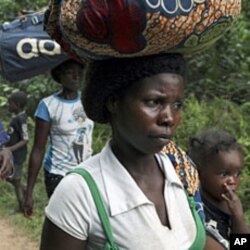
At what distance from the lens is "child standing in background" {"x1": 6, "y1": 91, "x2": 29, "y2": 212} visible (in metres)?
6.00

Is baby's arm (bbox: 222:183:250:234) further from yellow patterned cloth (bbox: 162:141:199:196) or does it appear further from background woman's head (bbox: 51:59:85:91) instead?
background woman's head (bbox: 51:59:85:91)

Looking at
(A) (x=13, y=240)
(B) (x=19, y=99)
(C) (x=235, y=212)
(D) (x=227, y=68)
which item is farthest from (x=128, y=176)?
(D) (x=227, y=68)

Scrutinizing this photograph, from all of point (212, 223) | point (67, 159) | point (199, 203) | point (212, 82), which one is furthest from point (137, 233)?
point (212, 82)

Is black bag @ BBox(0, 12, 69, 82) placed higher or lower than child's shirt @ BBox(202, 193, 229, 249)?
lower

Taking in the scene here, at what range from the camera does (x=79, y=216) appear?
5.12ft

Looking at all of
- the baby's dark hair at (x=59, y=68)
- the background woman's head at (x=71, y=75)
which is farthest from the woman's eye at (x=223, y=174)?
the baby's dark hair at (x=59, y=68)

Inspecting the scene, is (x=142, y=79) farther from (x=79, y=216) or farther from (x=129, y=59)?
(x=79, y=216)

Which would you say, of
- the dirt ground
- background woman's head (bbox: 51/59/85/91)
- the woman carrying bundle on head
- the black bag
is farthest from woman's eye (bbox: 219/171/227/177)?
the dirt ground

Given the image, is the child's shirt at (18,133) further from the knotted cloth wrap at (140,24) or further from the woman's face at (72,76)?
the knotted cloth wrap at (140,24)

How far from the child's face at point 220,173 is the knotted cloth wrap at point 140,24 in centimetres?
113

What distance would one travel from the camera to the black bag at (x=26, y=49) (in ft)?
15.3

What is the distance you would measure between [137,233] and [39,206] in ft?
15.3

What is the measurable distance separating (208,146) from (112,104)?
3.84 ft

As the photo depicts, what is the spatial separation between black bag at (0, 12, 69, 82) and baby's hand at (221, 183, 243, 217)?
2233 millimetres
